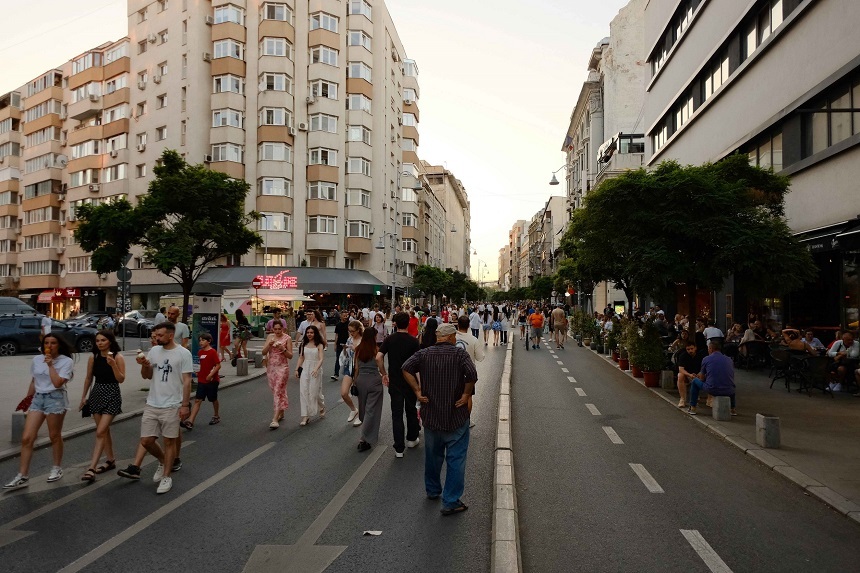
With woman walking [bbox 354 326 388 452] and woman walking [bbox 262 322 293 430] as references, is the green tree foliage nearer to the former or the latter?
woman walking [bbox 354 326 388 452]

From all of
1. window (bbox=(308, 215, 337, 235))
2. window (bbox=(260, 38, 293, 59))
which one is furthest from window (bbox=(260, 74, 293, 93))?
window (bbox=(308, 215, 337, 235))

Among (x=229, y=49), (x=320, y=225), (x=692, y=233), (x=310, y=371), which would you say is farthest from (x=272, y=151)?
(x=310, y=371)

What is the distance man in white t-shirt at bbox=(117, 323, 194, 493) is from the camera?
6.70 m

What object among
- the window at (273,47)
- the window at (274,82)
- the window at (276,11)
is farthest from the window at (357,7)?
the window at (274,82)

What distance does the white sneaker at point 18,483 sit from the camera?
261 inches

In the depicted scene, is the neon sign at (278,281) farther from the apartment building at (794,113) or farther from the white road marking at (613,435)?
the white road marking at (613,435)

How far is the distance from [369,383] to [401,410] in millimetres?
694

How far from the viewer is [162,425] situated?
6750mm

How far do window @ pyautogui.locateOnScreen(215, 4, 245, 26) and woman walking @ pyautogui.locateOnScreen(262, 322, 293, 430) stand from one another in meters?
44.3

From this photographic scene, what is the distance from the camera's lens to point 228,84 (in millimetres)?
47281

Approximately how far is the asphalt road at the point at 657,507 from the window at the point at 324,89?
142 feet

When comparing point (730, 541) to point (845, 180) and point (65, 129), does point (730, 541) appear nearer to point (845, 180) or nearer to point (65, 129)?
point (845, 180)

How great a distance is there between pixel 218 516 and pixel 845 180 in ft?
53.1

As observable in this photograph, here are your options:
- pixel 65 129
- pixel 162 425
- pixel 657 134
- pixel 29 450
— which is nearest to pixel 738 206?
pixel 162 425
